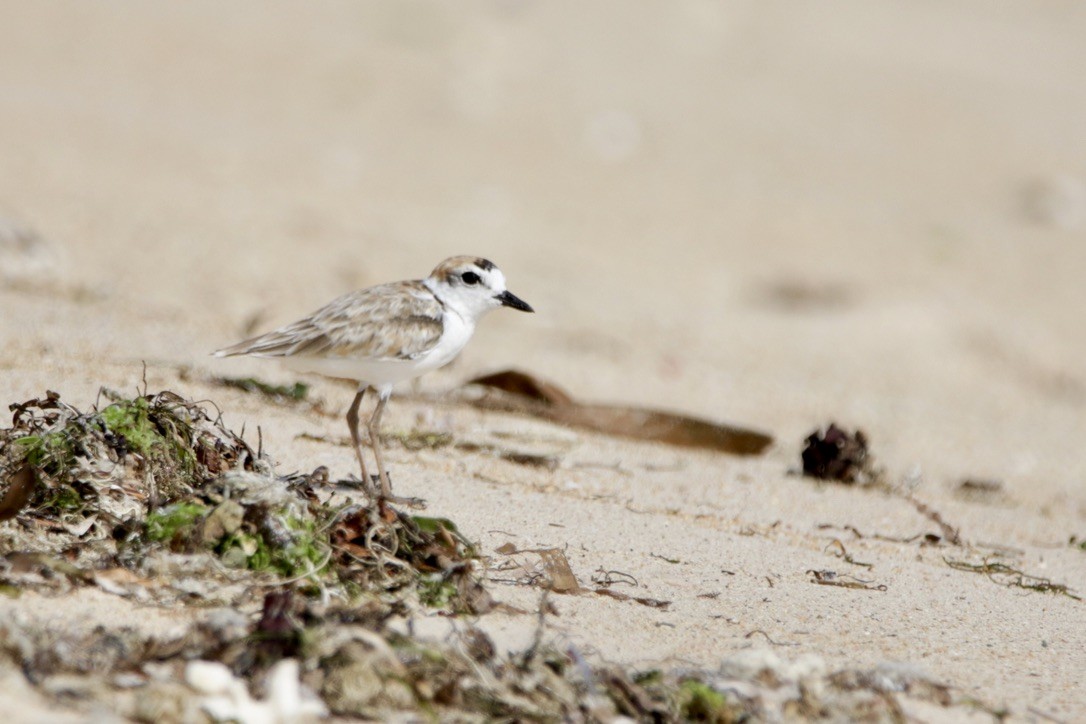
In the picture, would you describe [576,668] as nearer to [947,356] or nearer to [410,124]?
[947,356]

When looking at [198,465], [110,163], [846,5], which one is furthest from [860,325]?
[846,5]

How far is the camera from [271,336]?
15.7 feet

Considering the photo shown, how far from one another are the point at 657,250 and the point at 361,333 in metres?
7.00

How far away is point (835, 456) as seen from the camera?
219 inches

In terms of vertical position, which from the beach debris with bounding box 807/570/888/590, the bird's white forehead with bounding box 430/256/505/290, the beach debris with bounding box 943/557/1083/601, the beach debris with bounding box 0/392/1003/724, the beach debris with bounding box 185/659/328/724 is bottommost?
the beach debris with bounding box 185/659/328/724

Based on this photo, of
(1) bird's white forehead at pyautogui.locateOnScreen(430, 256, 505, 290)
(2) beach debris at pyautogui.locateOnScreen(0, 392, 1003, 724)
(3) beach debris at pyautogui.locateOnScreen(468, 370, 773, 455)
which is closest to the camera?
(2) beach debris at pyautogui.locateOnScreen(0, 392, 1003, 724)

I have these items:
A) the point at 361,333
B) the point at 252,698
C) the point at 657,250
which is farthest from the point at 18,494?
the point at 657,250

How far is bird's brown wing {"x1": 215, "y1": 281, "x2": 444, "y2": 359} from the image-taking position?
465 centimetres

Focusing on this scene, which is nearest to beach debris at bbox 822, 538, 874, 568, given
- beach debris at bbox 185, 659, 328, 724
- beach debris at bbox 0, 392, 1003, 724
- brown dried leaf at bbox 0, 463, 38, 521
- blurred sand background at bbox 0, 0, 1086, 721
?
blurred sand background at bbox 0, 0, 1086, 721

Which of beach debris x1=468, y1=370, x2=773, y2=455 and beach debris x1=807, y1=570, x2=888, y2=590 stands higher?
beach debris x1=468, y1=370, x2=773, y2=455

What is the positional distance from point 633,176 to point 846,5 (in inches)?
257

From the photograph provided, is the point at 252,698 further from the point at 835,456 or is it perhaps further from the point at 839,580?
the point at 835,456

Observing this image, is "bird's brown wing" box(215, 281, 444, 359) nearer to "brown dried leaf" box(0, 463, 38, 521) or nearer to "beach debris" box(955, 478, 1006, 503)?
"brown dried leaf" box(0, 463, 38, 521)

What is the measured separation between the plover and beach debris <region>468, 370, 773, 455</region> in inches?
39.8
